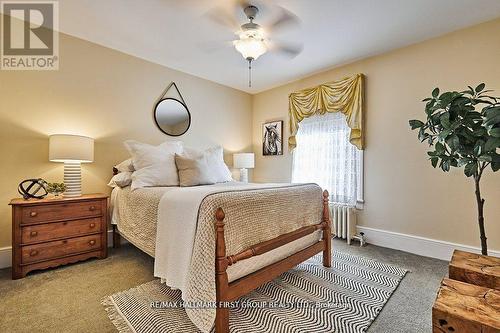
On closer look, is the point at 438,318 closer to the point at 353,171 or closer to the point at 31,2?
the point at 353,171

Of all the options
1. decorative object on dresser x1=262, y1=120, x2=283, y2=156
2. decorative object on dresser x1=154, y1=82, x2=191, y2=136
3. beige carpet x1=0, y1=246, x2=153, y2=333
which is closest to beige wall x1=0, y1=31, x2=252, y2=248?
decorative object on dresser x1=154, y1=82, x2=191, y2=136

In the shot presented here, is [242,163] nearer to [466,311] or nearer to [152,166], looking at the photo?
[152,166]

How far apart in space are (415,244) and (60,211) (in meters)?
3.99

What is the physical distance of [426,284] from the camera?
6.68 feet

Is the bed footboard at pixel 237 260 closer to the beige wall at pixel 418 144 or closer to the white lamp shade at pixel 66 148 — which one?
the beige wall at pixel 418 144

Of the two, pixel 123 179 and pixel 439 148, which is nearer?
pixel 439 148

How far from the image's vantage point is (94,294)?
1.86 m

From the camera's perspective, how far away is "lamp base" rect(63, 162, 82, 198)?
246cm

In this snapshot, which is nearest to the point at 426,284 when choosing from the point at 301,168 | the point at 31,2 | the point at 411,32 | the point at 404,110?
the point at 404,110

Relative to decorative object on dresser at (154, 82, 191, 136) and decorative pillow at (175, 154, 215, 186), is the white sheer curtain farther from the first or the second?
decorative object on dresser at (154, 82, 191, 136)

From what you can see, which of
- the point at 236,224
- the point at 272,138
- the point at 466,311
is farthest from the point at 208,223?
the point at 272,138

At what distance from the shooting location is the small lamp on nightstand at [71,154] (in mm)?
2326

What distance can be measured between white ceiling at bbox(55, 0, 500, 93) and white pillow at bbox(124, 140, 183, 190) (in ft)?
4.36

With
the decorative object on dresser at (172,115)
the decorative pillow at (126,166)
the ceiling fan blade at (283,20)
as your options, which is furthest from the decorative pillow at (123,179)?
the ceiling fan blade at (283,20)
